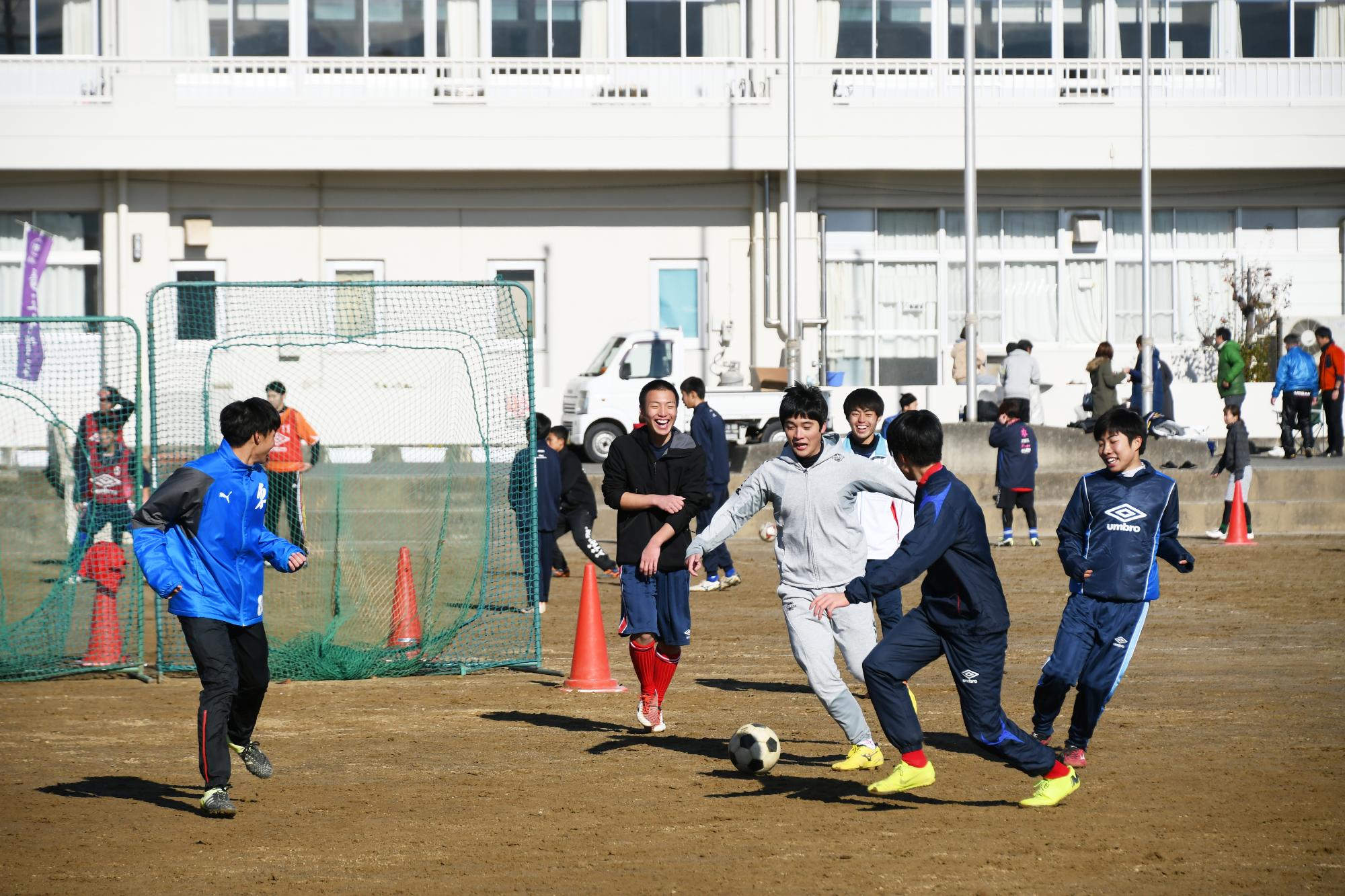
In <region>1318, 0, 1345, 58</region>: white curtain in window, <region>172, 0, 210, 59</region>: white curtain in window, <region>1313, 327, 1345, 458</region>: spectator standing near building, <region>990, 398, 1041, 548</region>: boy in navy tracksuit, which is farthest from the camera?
<region>1318, 0, 1345, 58</region>: white curtain in window

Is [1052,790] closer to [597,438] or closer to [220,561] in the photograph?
[220,561]

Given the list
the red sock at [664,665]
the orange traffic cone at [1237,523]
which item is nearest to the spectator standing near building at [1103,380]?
the orange traffic cone at [1237,523]

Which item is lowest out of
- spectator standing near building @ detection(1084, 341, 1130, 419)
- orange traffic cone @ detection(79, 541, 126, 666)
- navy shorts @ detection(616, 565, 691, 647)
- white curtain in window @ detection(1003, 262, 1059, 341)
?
orange traffic cone @ detection(79, 541, 126, 666)

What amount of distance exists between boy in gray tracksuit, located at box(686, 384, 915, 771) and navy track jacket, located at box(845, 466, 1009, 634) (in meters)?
0.73

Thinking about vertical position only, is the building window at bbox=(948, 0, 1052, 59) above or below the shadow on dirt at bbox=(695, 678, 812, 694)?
above

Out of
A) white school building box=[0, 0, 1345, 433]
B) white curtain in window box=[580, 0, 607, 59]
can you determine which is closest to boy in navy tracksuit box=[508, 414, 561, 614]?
white school building box=[0, 0, 1345, 433]

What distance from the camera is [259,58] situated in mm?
28188

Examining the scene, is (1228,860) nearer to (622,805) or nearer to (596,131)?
(622,805)

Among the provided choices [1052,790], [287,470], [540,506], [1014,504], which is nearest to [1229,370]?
[1014,504]

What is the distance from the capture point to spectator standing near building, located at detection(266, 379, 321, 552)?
14.5 meters

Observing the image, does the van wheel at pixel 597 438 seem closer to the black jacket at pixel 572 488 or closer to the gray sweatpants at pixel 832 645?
the black jacket at pixel 572 488

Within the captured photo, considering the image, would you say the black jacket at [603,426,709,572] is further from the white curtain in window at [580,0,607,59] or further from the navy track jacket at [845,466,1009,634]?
the white curtain in window at [580,0,607,59]

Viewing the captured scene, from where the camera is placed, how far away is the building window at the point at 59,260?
2881cm

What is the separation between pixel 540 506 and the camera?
14320 mm
